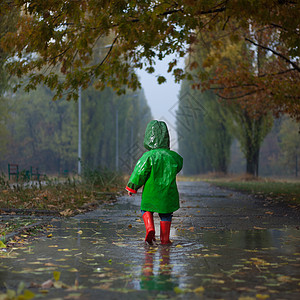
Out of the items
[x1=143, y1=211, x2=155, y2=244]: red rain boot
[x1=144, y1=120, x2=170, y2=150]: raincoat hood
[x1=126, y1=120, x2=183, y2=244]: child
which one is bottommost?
[x1=143, y1=211, x2=155, y2=244]: red rain boot

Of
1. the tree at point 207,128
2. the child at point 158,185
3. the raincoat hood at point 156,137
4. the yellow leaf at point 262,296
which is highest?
the tree at point 207,128

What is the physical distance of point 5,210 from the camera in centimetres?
1067

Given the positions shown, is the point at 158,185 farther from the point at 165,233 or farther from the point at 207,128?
the point at 207,128

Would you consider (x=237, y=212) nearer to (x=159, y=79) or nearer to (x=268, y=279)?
(x=159, y=79)

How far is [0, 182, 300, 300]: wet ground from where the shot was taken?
4.19 meters

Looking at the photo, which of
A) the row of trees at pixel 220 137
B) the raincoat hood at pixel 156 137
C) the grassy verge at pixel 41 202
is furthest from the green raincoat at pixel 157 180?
the row of trees at pixel 220 137

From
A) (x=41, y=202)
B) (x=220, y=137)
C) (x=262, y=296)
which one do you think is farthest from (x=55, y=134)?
(x=262, y=296)

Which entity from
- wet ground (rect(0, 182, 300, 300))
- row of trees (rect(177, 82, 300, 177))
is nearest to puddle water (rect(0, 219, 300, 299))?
wet ground (rect(0, 182, 300, 300))

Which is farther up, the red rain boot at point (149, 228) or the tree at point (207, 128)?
the tree at point (207, 128)

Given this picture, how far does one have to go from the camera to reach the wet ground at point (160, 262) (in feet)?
13.8

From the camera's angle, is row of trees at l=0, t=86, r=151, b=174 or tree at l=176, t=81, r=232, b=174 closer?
tree at l=176, t=81, r=232, b=174

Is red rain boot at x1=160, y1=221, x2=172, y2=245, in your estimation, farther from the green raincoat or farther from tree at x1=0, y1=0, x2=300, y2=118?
tree at x1=0, y1=0, x2=300, y2=118

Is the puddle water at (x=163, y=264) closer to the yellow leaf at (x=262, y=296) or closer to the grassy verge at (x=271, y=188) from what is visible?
the yellow leaf at (x=262, y=296)

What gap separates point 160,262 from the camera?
5.44m
